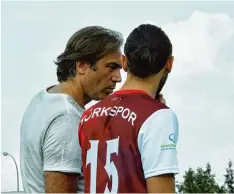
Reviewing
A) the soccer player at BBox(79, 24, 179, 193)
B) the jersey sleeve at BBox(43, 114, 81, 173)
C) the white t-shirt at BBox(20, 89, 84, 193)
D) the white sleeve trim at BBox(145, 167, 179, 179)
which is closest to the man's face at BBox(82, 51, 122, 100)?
the white t-shirt at BBox(20, 89, 84, 193)

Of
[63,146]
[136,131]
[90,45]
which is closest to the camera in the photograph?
[136,131]

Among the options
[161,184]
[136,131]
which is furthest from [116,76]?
[161,184]

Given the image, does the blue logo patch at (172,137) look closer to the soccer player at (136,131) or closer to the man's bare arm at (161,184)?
the soccer player at (136,131)

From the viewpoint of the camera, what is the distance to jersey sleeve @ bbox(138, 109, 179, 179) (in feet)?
13.8

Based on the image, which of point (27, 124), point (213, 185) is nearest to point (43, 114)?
point (27, 124)

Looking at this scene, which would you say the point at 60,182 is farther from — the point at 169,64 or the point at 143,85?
the point at 169,64

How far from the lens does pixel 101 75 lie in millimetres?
5055

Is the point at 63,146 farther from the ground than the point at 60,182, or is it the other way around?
the point at 63,146

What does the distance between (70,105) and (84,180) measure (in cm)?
54

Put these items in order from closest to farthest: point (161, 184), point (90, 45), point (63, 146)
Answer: point (161, 184) → point (63, 146) → point (90, 45)

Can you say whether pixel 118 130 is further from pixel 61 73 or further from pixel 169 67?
pixel 61 73

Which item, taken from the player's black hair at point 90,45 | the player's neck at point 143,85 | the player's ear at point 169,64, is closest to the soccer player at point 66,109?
the player's black hair at point 90,45

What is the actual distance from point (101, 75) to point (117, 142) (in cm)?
85

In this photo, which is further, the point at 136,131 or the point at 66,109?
the point at 66,109
